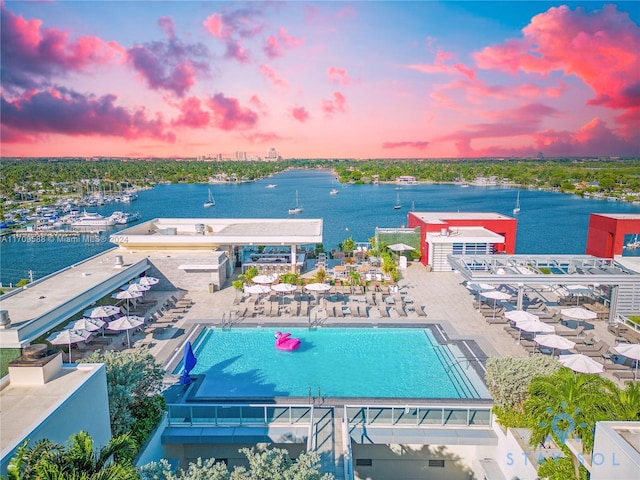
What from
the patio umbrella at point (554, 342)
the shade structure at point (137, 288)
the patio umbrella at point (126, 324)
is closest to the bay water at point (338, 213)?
the shade structure at point (137, 288)

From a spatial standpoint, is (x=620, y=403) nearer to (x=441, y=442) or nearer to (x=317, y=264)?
(x=441, y=442)

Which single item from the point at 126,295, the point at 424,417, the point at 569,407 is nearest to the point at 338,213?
the point at 126,295

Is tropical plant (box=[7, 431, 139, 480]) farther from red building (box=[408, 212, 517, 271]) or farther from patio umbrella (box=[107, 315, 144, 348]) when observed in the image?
red building (box=[408, 212, 517, 271])

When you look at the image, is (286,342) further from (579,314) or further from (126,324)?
(579,314)

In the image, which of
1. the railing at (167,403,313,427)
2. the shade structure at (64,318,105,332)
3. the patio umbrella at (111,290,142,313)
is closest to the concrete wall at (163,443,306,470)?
the railing at (167,403,313,427)

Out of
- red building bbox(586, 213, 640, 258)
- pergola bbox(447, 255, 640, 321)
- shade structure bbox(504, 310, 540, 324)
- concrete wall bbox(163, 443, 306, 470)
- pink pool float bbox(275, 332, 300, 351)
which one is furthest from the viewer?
red building bbox(586, 213, 640, 258)

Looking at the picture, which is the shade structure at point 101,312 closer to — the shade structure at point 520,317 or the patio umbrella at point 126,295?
the patio umbrella at point 126,295
